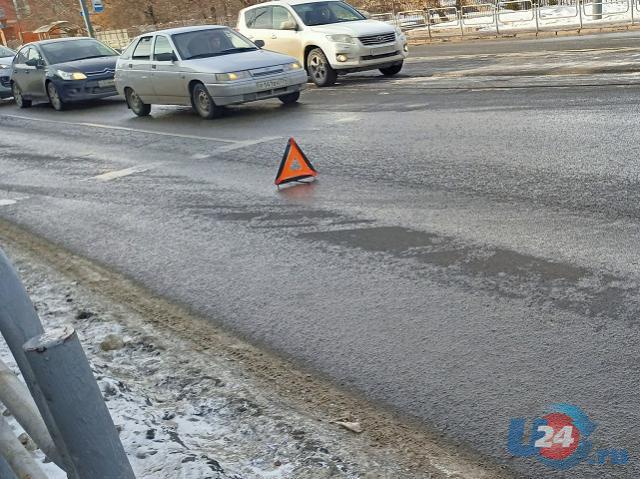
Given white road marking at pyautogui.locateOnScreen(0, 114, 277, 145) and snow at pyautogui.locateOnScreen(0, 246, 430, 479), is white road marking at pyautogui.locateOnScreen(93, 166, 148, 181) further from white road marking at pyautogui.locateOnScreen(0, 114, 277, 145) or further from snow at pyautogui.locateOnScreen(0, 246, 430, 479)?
snow at pyautogui.locateOnScreen(0, 246, 430, 479)

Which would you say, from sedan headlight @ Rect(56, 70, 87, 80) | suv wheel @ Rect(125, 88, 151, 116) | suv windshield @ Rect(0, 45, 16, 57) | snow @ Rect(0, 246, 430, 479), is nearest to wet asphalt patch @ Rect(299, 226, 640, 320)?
snow @ Rect(0, 246, 430, 479)

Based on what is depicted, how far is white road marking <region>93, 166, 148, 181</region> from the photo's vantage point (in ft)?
32.1

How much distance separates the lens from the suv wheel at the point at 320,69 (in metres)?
16.5

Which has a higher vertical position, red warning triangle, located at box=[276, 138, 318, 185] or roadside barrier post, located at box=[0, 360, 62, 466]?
roadside barrier post, located at box=[0, 360, 62, 466]

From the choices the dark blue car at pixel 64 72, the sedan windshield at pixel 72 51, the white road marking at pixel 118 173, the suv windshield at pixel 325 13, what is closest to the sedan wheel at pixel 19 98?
the dark blue car at pixel 64 72

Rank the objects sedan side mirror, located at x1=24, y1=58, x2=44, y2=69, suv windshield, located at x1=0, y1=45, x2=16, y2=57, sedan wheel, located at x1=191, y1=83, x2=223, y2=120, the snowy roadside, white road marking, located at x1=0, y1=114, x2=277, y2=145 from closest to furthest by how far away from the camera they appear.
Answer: the snowy roadside
white road marking, located at x1=0, y1=114, x2=277, y2=145
sedan wheel, located at x1=191, y1=83, x2=223, y2=120
sedan side mirror, located at x1=24, y1=58, x2=44, y2=69
suv windshield, located at x1=0, y1=45, x2=16, y2=57

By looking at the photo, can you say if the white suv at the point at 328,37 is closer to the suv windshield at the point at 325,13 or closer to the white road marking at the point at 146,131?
the suv windshield at the point at 325,13

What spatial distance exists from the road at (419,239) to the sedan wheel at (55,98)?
6.52m

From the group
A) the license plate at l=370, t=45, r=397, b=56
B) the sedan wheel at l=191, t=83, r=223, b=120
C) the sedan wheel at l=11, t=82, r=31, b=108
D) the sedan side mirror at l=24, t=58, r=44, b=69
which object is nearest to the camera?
the sedan wheel at l=191, t=83, r=223, b=120

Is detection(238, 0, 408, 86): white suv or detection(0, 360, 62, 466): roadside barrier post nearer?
detection(0, 360, 62, 466): roadside barrier post

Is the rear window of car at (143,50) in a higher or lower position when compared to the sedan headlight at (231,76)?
higher

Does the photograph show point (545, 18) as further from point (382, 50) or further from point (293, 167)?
point (293, 167)

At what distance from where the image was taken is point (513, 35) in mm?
25562

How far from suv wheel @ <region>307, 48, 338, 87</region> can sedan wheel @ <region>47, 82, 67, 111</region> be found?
6042 mm
